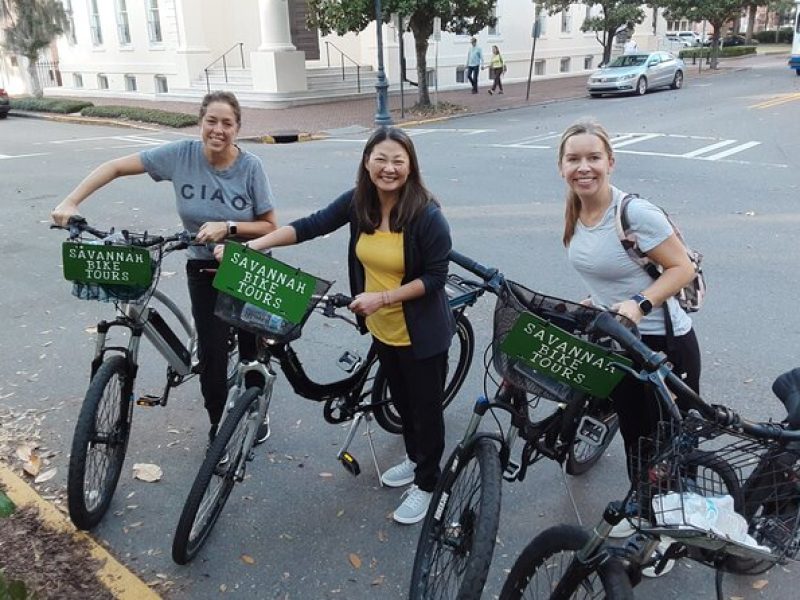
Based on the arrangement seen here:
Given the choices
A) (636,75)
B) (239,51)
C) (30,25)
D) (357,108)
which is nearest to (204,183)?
(357,108)

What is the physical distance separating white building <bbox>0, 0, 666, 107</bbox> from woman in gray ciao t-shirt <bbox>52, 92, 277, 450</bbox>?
21483 millimetres

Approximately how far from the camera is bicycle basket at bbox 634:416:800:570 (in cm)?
180

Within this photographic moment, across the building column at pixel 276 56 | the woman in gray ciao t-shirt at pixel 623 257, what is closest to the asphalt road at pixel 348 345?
the woman in gray ciao t-shirt at pixel 623 257

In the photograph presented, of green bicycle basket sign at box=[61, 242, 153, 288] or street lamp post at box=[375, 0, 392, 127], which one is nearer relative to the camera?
green bicycle basket sign at box=[61, 242, 153, 288]

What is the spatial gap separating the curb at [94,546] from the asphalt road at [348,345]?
82mm

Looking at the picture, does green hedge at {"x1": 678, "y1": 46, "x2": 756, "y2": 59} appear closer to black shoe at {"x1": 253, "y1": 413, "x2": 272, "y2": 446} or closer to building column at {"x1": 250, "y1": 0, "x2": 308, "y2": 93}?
building column at {"x1": 250, "y1": 0, "x2": 308, "y2": 93}

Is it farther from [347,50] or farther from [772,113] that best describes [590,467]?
[347,50]

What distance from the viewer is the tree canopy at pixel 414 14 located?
19203 mm

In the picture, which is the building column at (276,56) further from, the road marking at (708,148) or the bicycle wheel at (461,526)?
the bicycle wheel at (461,526)

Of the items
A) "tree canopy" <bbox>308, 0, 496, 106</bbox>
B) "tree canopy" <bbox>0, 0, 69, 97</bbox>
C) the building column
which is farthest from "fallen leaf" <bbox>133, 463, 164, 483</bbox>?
"tree canopy" <bbox>0, 0, 69, 97</bbox>

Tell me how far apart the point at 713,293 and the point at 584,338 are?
4.49 metres

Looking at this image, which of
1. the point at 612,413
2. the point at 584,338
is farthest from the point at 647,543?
the point at 612,413

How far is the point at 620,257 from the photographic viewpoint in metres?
2.82

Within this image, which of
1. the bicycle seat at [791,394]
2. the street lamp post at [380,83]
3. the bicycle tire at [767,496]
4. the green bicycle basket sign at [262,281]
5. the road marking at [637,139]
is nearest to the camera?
the bicycle tire at [767,496]
